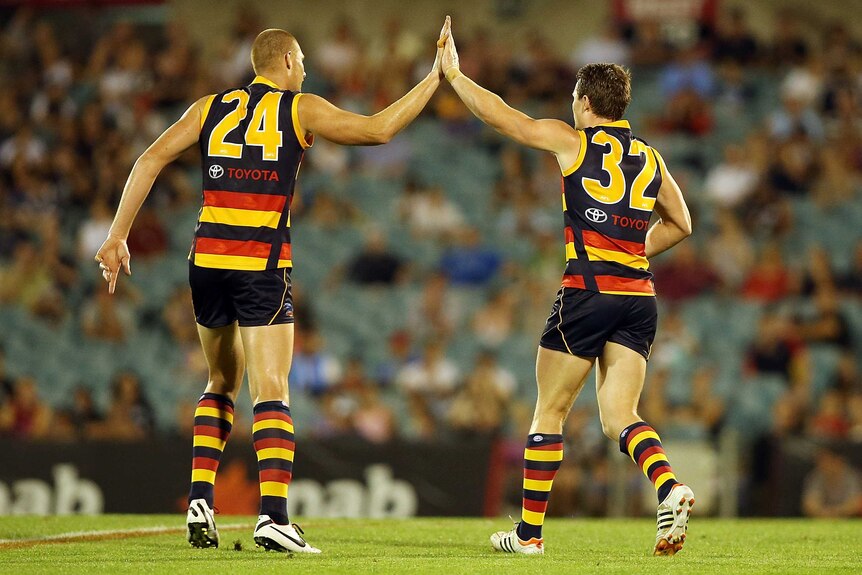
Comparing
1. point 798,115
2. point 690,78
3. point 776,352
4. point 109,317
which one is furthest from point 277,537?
point 690,78

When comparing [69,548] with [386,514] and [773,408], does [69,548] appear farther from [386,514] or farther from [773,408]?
[773,408]

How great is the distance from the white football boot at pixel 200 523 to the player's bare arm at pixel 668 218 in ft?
8.44

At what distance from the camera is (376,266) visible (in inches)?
599

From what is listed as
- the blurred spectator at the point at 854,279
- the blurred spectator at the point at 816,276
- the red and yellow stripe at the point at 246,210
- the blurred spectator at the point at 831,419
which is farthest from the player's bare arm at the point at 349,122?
the blurred spectator at the point at 854,279

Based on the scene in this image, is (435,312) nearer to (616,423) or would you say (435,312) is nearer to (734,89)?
(734,89)

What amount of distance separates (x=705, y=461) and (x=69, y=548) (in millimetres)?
6944

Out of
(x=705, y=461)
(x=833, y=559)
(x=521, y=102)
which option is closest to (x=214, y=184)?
(x=833, y=559)

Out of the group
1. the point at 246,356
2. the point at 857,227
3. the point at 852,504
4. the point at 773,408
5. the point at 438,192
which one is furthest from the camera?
the point at 438,192

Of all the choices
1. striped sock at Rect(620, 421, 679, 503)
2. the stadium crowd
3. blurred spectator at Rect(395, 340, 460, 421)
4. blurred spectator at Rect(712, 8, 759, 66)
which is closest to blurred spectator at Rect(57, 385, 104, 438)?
the stadium crowd

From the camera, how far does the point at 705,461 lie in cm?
1177

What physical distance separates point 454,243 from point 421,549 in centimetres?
919

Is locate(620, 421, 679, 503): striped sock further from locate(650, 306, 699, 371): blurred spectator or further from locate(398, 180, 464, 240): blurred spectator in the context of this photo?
locate(398, 180, 464, 240): blurred spectator

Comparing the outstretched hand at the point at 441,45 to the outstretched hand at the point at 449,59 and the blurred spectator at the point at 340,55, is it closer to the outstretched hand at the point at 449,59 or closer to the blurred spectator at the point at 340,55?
the outstretched hand at the point at 449,59

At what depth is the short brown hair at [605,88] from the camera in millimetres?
6309
